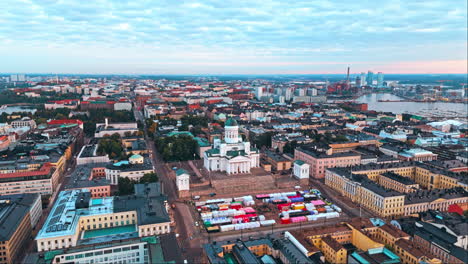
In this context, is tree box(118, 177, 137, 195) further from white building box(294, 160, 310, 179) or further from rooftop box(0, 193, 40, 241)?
white building box(294, 160, 310, 179)

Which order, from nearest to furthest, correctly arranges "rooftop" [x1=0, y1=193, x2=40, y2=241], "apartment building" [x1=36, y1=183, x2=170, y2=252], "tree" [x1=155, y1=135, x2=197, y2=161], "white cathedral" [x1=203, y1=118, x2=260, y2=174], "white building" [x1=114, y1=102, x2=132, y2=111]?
1. "rooftop" [x1=0, y1=193, x2=40, y2=241]
2. "apartment building" [x1=36, y1=183, x2=170, y2=252]
3. "white cathedral" [x1=203, y1=118, x2=260, y2=174]
4. "tree" [x1=155, y1=135, x2=197, y2=161]
5. "white building" [x1=114, y1=102, x2=132, y2=111]

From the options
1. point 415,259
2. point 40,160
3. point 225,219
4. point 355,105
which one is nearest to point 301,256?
point 415,259

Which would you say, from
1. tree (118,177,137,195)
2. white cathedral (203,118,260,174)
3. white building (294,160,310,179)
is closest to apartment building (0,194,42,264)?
tree (118,177,137,195)

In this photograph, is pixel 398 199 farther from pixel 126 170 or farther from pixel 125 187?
pixel 126 170

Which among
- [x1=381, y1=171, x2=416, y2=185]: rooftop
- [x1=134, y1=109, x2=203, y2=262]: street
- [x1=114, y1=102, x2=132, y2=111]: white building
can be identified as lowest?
[x1=134, y1=109, x2=203, y2=262]: street

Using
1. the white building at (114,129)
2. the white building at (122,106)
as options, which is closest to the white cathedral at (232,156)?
the white building at (114,129)
